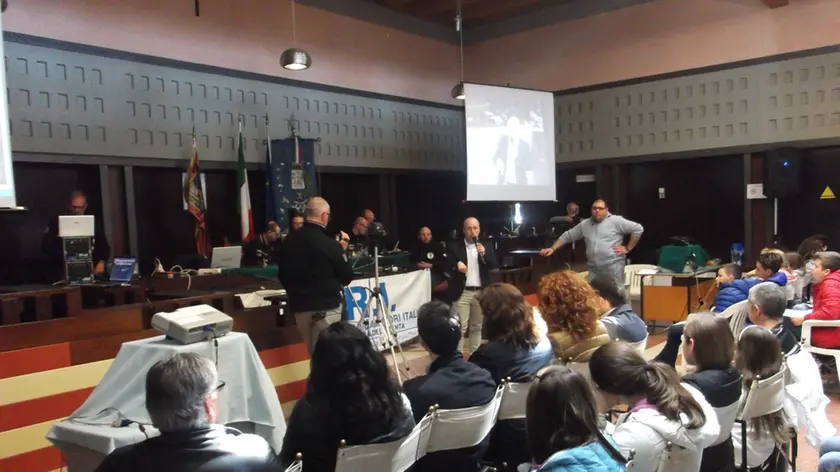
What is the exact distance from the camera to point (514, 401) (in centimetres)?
259

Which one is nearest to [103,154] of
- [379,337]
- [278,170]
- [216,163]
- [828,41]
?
[216,163]

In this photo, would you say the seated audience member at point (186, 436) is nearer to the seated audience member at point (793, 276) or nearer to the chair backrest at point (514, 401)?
the chair backrest at point (514, 401)

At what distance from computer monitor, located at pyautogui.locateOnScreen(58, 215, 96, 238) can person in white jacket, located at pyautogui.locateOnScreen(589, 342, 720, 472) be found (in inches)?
140

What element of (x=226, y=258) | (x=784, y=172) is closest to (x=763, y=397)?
(x=226, y=258)

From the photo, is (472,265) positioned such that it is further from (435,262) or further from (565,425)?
(565,425)

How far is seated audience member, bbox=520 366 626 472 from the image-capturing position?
63.1 inches

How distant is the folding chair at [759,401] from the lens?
2.61m

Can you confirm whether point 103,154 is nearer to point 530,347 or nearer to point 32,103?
point 32,103

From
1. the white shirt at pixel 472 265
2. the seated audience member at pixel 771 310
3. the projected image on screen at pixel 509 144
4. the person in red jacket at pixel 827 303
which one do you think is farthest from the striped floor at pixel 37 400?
the projected image on screen at pixel 509 144

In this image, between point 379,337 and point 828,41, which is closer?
point 379,337

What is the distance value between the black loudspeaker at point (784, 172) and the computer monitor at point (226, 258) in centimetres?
665

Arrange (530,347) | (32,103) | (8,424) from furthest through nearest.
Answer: (32,103)
(8,424)
(530,347)

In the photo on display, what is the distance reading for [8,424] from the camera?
3.38 metres

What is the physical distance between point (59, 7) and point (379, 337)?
188 inches
